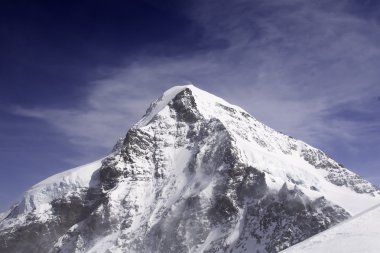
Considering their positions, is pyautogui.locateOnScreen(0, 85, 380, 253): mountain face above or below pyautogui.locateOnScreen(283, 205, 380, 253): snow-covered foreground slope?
above

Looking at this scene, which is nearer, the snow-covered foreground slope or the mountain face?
the snow-covered foreground slope

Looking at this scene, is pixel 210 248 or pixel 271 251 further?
pixel 210 248

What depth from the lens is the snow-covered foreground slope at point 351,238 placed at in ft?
69.1

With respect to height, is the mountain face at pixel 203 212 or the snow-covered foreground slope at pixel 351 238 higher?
the mountain face at pixel 203 212

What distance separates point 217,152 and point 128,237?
140ft

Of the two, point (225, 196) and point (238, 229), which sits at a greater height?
point (225, 196)

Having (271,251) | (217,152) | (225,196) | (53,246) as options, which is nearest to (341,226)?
(271,251)

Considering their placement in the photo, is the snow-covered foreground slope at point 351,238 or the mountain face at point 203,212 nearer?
the snow-covered foreground slope at point 351,238

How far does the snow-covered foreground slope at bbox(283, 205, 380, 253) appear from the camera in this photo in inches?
829

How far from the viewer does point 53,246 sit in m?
190

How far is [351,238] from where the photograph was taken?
2197 centimetres

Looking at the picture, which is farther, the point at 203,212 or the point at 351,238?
the point at 203,212

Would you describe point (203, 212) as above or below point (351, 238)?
above

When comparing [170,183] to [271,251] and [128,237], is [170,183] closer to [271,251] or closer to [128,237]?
[128,237]
